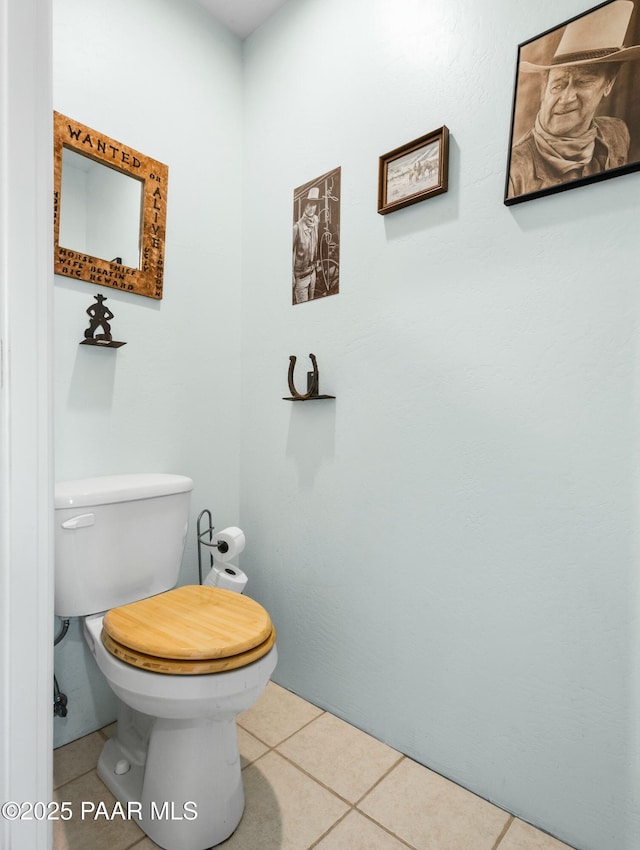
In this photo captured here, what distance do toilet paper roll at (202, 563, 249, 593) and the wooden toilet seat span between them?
0.63 ft

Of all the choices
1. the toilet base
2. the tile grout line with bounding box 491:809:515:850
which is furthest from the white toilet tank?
the tile grout line with bounding box 491:809:515:850

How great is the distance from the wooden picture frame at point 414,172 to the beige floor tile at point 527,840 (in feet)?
5.16

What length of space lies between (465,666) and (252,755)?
662 mm

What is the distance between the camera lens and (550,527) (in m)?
1.09

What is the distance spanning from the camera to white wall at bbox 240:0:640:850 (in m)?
1.02

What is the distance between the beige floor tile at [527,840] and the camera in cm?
105

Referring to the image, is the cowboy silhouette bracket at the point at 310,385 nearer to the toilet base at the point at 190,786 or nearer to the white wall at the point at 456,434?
the white wall at the point at 456,434

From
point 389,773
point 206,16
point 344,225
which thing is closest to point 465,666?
point 389,773

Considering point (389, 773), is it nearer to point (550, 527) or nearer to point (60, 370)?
point (550, 527)

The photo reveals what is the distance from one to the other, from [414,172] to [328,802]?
167cm

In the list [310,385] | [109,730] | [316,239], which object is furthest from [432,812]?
[316,239]

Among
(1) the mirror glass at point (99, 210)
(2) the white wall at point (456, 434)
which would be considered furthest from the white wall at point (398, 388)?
(1) the mirror glass at point (99, 210)

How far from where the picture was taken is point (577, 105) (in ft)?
3.40

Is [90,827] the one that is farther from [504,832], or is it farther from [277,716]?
[504,832]
